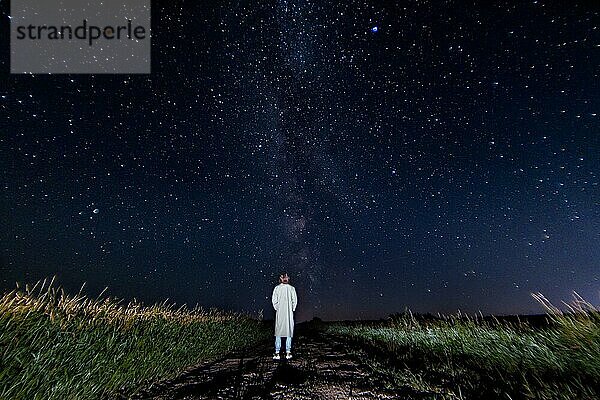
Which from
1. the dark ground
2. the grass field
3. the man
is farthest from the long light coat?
the grass field

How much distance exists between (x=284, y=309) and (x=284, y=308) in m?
0.03

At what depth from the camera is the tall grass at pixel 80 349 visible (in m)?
3.48

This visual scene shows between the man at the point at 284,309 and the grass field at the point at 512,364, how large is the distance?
10.7ft

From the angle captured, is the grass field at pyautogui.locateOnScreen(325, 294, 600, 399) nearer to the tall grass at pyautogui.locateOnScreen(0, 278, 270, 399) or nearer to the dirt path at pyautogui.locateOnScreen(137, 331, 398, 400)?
the dirt path at pyautogui.locateOnScreen(137, 331, 398, 400)

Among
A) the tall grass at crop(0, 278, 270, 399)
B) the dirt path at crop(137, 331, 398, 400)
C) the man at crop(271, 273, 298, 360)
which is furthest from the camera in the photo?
the man at crop(271, 273, 298, 360)

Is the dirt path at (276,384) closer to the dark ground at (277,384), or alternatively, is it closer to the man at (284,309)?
the dark ground at (277,384)

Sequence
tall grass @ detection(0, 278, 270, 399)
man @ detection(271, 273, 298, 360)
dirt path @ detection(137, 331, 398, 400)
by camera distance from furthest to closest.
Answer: man @ detection(271, 273, 298, 360)
dirt path @ detection(137, 331, 398, 400)
tall grass @ detection(0, 278, 270, 399)

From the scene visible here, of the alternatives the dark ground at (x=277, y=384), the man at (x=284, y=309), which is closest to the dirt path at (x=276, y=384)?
the dark ground at (x=277, y=384)

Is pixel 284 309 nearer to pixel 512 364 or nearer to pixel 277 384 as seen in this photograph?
pixel 277 384

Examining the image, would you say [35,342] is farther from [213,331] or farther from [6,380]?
[213,331]

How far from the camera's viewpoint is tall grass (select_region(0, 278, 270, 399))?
11.4ft

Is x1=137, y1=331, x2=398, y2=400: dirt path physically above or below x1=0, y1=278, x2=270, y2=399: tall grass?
below

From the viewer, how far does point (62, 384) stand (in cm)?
400

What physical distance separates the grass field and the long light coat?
10.7 ft
